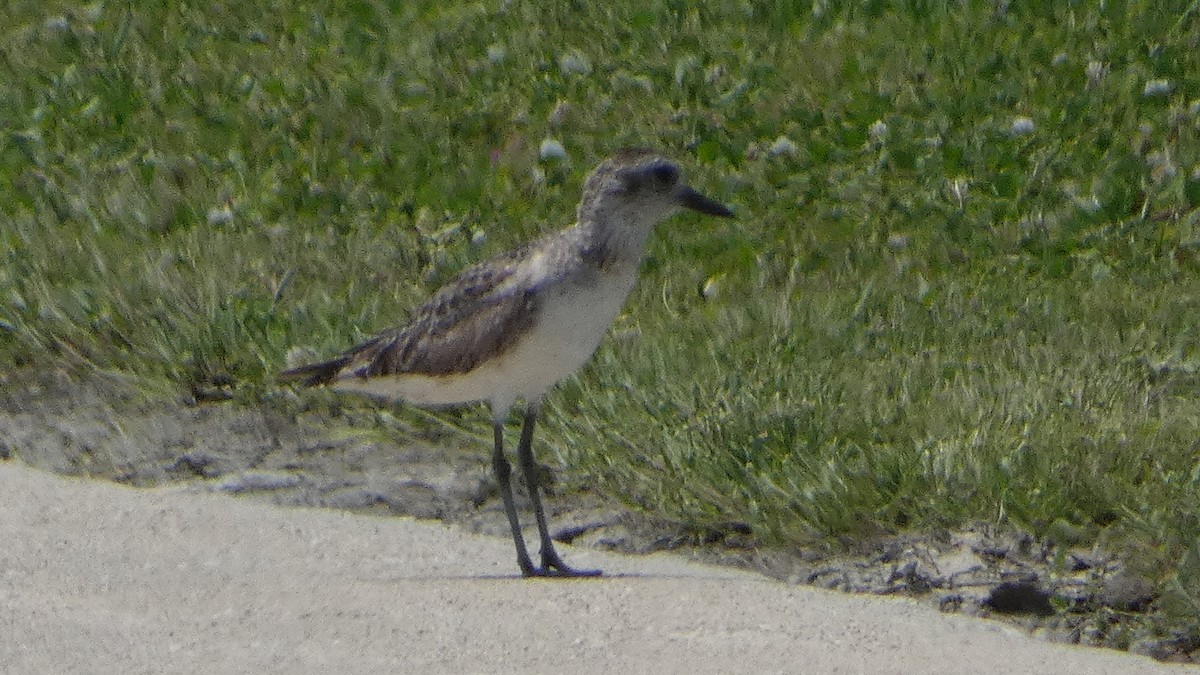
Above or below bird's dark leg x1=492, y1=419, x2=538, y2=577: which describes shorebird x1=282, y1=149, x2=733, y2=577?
above

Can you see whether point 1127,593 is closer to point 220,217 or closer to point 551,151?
point 551,151

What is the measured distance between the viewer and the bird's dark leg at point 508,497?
261 inches

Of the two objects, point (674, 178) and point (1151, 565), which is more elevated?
point (674, 178)

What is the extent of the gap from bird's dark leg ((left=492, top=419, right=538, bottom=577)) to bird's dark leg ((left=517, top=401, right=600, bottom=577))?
0.15 ft

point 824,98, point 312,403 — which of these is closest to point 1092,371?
point 312,403

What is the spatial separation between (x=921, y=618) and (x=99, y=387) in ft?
12.2

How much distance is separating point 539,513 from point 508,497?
0.12 m

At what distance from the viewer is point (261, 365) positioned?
26.8 ft

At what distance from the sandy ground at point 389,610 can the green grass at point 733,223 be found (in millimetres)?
561

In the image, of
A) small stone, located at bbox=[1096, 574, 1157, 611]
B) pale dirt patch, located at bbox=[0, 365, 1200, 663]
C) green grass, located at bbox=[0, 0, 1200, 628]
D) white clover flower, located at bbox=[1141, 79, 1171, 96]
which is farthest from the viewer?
white clover flower, located at bbox=[1141, 79, 1171, 96]

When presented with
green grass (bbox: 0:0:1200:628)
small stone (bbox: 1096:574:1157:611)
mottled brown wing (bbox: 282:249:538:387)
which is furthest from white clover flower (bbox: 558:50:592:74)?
small stone (bbox: 1096:574:1157:611)

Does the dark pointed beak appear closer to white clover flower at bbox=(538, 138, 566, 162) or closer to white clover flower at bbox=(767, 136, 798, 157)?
white clover flower at bbox=(767, 136, 798, 157)

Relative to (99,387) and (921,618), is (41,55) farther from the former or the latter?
(921,618)

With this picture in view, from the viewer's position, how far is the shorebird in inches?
256
